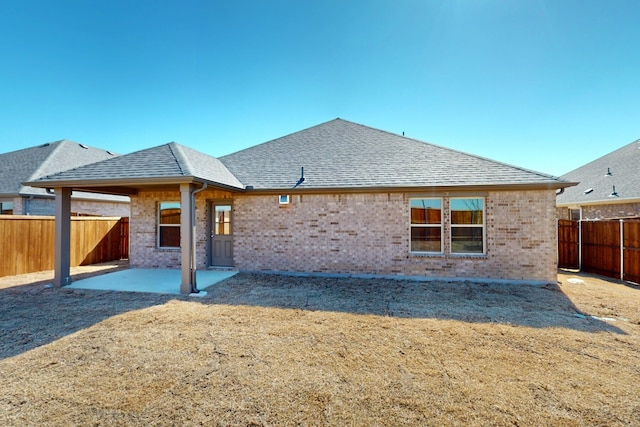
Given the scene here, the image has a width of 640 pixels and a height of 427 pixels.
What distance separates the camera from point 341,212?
8.97 m

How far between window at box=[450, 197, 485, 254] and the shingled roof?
57.1ft

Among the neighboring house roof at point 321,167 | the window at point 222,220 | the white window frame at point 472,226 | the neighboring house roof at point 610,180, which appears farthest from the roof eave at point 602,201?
the window at point 222,220

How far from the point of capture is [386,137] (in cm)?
1158

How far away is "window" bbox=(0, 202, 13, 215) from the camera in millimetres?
12992

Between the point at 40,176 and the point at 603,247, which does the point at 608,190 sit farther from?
the point at 40,176

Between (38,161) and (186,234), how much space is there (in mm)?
14324

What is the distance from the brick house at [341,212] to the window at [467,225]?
0.10 feet

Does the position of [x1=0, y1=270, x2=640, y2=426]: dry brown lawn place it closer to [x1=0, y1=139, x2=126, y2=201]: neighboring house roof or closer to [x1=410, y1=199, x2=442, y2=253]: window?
[x1=410, y1=199, x2=442, y2=253]: window

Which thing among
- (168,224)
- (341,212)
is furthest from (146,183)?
(341,212)

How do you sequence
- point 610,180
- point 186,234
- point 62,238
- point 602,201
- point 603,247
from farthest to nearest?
point 610,180 < point 602,201 < point 603,247 < point 62,238 < point 186,234

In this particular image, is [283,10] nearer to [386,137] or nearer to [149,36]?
[149,36]

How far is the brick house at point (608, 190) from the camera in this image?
12.1m

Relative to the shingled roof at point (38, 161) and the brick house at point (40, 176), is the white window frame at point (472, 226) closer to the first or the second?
the brick house at point (40, 176)

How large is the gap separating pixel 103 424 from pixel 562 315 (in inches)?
288
